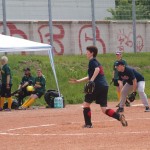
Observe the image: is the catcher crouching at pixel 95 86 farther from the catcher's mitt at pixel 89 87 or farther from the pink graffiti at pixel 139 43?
the pink graffiti at pixel 139 43

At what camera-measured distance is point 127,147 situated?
1221cm

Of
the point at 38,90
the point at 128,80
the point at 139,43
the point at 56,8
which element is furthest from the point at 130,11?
the point at 128,80

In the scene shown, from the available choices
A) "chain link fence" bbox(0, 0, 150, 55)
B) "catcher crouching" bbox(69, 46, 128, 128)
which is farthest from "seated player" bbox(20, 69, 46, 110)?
"catcher crouching" bbox(69, 46, 128, 128)

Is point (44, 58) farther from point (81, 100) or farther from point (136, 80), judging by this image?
point (136, 80)

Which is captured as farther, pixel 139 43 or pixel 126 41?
pixel 139 43

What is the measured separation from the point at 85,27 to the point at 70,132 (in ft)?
61.1

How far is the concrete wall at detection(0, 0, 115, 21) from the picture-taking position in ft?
115

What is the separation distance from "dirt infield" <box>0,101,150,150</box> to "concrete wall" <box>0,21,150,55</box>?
10.6 meters

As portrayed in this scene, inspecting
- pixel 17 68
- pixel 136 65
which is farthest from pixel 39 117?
pixel 136 65

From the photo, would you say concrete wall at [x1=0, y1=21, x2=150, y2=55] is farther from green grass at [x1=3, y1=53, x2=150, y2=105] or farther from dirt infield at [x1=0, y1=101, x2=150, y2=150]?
dirt infield at [x1=0, y1=101, x2=150, y2=150]

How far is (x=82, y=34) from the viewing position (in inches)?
1323

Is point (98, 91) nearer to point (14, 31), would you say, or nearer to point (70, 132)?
point (70, 132)

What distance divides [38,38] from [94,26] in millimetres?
2549

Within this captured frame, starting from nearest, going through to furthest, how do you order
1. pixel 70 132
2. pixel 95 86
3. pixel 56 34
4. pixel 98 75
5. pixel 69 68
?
pixel 70 132 < pixel 95 86 < pixel 98 75 < pixel 69 68 < pixel 56 34
